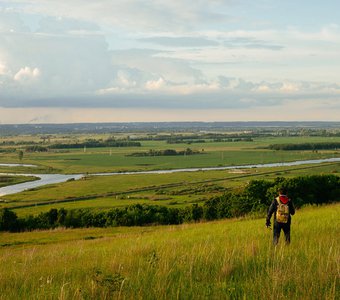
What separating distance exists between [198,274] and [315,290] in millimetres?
2254

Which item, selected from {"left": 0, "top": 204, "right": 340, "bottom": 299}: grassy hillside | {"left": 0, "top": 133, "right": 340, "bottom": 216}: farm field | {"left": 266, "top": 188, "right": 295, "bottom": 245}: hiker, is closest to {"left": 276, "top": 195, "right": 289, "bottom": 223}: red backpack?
{"left": 266, "top": 188, "right": 295, "bottom": 245}: hiker

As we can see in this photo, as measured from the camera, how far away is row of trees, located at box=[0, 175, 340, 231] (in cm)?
4634

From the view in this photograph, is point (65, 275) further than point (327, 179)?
No

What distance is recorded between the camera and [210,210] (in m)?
48.9

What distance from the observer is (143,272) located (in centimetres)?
868

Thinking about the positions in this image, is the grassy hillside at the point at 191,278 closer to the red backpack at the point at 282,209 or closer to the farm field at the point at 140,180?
the red backpack at the point at 282,209

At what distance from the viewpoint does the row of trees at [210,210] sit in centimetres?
4634

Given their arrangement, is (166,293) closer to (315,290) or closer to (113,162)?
(315,290)

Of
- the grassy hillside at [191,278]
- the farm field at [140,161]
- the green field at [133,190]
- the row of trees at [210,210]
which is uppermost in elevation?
the grassy hillside at [191,278]

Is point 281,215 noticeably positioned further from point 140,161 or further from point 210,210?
point 140,161

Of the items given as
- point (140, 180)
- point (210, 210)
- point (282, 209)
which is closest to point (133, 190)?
point (140, 180)

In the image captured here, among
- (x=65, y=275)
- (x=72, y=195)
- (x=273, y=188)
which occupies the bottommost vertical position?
(x=72, y=195)

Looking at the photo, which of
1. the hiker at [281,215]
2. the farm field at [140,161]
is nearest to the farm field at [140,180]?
the farm field at [140,161]

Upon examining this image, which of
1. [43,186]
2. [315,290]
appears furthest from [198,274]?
[43,186]
